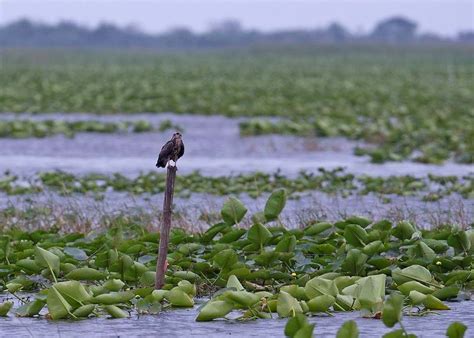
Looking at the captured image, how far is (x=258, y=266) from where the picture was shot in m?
8.16

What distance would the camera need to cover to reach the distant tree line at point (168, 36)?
14212cm

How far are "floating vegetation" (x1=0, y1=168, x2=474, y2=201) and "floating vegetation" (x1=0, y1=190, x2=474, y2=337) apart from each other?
3939 mm

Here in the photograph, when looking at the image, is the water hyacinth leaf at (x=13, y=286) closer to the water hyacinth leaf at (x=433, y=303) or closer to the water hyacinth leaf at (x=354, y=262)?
the water hyacinth leaf at (x=354, y=262)

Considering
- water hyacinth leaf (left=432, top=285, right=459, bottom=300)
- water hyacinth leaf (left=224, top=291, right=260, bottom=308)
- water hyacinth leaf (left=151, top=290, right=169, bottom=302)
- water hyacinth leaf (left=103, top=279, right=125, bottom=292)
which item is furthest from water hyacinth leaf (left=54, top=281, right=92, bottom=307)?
water hyacinth leaf (left=432, top=285, right=459, bottom=300)

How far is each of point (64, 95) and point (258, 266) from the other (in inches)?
904

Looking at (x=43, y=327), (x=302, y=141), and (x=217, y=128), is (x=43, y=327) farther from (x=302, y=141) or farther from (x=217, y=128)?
(x=217, y=128)

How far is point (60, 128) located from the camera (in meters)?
20.9

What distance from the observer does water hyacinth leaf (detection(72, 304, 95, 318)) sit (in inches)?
273

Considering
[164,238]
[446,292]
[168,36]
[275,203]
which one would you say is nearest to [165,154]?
[164,238]

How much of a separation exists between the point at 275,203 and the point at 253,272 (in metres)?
0.99

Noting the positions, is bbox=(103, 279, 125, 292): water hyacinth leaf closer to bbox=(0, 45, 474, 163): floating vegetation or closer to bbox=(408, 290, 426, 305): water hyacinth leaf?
bbox=(408, 290, 426, 305): water hyacinth leaf

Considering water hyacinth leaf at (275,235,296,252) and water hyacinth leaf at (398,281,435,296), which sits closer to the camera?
water hyacinth leaf at (398,281,435,296)

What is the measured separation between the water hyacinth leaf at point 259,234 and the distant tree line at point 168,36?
12962cm

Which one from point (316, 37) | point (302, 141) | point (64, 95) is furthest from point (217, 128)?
point (316, 37)
